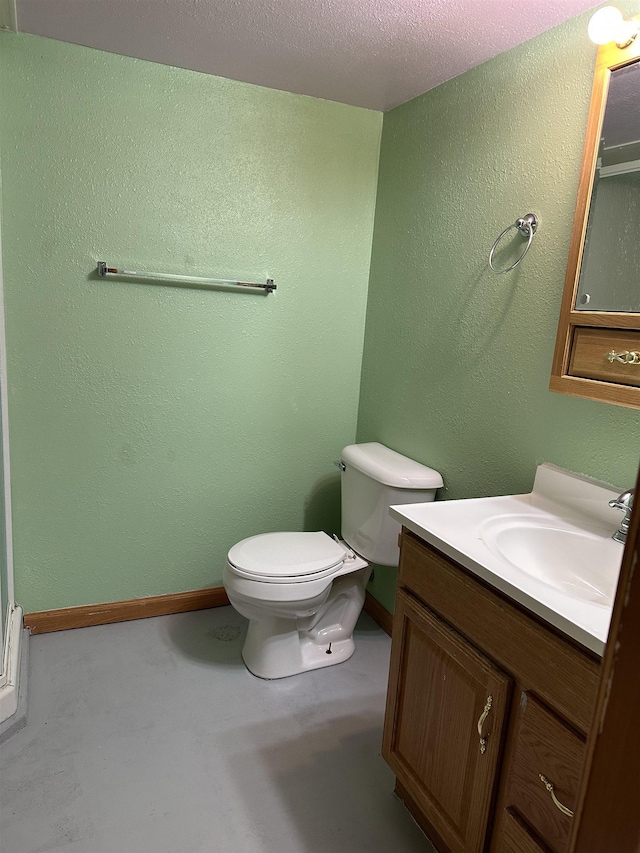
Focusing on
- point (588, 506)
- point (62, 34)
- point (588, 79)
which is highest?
point (62, 34)

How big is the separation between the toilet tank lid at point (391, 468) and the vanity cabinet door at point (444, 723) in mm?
565

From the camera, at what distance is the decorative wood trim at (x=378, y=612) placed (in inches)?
93.0

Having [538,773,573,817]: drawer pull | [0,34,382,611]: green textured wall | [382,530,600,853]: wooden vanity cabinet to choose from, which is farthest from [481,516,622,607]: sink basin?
[0,34,382,611]: green textured wall

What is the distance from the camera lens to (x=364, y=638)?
7.63 ft

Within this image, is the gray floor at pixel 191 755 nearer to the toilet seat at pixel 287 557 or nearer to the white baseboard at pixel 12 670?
the white baseboard at pixel 12 670

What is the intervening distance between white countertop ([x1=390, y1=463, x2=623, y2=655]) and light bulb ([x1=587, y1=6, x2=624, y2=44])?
1.00 meters

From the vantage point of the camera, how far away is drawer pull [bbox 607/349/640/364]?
1233mm

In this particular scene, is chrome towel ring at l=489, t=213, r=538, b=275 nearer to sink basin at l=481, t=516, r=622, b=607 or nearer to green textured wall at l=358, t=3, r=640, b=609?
green textured wall at l=358, t=3, r=640, b=609

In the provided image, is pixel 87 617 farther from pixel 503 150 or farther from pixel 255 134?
pixel 503 150

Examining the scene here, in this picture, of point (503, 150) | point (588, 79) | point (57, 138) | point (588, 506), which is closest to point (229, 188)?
point (57, 138)

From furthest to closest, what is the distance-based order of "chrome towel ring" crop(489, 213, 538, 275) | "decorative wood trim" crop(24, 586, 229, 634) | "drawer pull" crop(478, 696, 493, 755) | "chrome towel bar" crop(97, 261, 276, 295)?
1. "decorative wood trim" crop(24, 586, 229, 634)
2. "chrome towel bar" crop(97, 261, 276, 295)
3. "chrome towel ring" crop(489, 213, 538, 275)
4. "drawer pull" crop(478, 696, 493, 755)

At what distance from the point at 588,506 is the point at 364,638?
1.20 metres

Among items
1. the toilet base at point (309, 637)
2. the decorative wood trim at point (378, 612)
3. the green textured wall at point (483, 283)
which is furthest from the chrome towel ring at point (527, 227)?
the decorative wood trim at point (378, 612)

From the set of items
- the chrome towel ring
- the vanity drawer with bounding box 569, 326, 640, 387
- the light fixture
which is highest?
the light fixture
